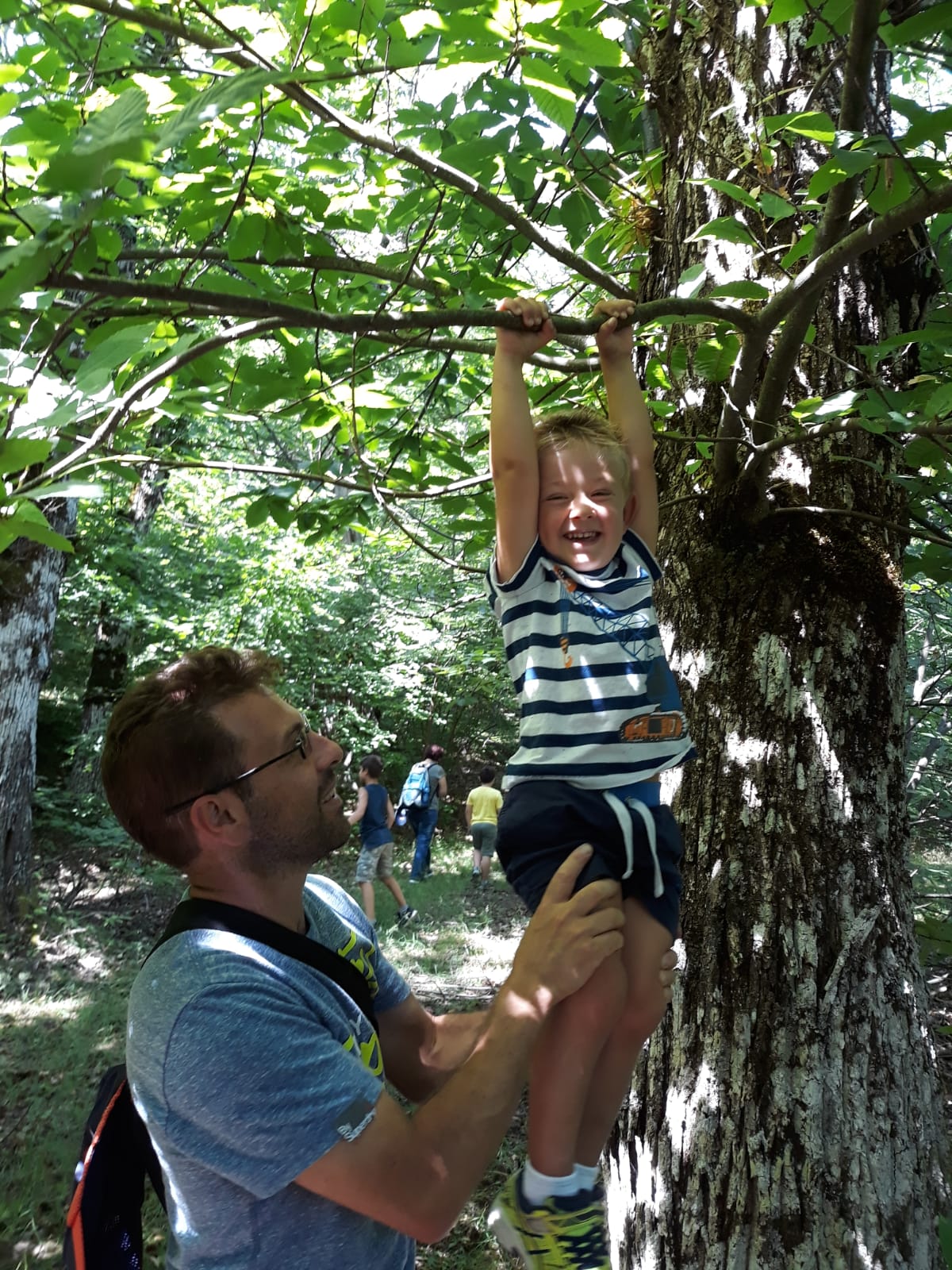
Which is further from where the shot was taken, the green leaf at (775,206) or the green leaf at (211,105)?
the green leaf at (775,206)

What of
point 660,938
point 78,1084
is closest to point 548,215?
point 660,938

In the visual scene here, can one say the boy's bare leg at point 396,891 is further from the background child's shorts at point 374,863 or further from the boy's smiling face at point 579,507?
the boy's smiling face at point 579,507

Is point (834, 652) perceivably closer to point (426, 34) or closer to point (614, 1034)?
point (614, 1034)

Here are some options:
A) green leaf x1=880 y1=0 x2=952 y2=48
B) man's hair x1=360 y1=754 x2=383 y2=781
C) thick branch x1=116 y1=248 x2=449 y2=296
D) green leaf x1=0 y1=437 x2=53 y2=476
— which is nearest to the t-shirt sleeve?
green leaf x1=0 y1=437 x2=53 y2=476

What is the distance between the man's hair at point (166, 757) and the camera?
1.48 m

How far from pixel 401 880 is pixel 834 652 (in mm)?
9868

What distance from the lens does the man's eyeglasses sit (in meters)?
1.47

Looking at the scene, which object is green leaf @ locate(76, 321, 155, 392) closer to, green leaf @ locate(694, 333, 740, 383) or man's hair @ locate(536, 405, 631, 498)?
man's hair @ locate(536, 405, 631, 498)

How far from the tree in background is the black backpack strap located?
72 centimetres

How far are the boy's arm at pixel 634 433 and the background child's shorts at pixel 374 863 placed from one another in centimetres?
730

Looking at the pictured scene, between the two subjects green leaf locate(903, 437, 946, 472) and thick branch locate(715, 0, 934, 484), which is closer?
thick branch locate(715, 0, 934, 484)

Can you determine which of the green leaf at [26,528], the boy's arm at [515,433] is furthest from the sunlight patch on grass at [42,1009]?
the green leaf at [26,528]

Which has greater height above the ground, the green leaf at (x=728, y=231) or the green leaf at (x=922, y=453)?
the green leaf at (x=728, y=231)

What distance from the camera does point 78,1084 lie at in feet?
15.7
